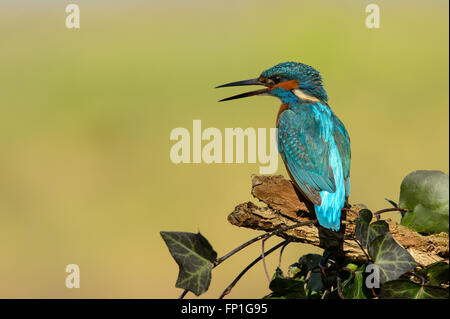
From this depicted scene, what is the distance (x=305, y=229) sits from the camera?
6.54 feet

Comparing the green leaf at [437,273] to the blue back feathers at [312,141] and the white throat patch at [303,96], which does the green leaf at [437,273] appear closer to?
the blue back feathers at [312,141]

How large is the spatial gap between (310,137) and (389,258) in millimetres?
1161

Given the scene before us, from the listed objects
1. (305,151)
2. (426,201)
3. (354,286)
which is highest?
(305,151)

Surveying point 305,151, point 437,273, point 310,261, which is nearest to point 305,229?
point 310,261

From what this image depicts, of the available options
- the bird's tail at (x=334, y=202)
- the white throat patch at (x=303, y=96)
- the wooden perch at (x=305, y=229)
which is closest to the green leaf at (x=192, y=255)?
the wooden perch at (x=305, y=229)

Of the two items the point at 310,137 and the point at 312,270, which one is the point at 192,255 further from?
the point at 310,137

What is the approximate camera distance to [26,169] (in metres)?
8.33

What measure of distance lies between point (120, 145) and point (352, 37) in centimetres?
464

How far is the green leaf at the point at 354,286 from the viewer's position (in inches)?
66.4

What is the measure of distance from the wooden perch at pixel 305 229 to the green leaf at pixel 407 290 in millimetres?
356

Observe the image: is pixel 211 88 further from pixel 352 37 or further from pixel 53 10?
pixel 53 10

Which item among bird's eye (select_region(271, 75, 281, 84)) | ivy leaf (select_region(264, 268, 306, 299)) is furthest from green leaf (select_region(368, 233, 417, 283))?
bird's eye (select_region(271, 75, 281, 84))
